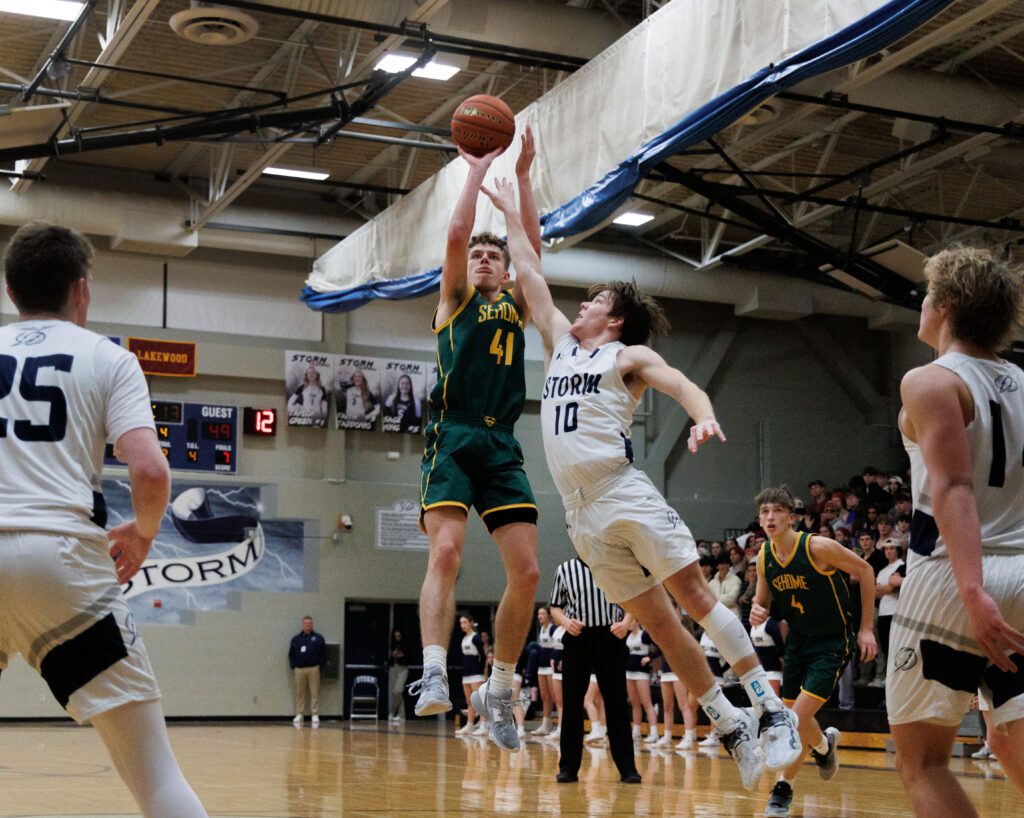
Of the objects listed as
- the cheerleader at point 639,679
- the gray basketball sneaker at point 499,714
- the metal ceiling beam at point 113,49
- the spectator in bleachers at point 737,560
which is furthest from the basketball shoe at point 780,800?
the spectator in bleachers at point 737,560

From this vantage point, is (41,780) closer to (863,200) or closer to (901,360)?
(863,200)

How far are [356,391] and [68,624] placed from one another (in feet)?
67.8

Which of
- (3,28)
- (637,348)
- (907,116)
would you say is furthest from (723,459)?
(637,348)

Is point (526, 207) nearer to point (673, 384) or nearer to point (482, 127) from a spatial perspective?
point (482, 127)

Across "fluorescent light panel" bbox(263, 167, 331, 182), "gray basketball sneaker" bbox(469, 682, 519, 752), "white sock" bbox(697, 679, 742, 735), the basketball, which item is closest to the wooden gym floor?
"gray basketball sneaker" bbox(469, 682, 519, 752)

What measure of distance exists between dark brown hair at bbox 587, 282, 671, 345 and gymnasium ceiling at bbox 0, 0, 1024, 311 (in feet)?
22.5

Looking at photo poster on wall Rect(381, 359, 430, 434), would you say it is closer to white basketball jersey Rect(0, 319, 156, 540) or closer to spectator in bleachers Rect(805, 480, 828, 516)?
spectator in bleachers Rect(805, 480, 828, 516)

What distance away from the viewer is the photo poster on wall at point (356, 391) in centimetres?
2381

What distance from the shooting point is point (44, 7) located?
1503cm

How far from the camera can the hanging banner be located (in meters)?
24.2

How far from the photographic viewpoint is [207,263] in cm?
2339

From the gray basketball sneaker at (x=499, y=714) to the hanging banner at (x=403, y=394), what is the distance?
710 inches

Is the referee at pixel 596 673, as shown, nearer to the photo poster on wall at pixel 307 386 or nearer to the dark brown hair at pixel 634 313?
the dark brown hair at pixel 634 313

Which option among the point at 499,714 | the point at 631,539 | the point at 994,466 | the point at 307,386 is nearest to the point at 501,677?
the point at 499,714
